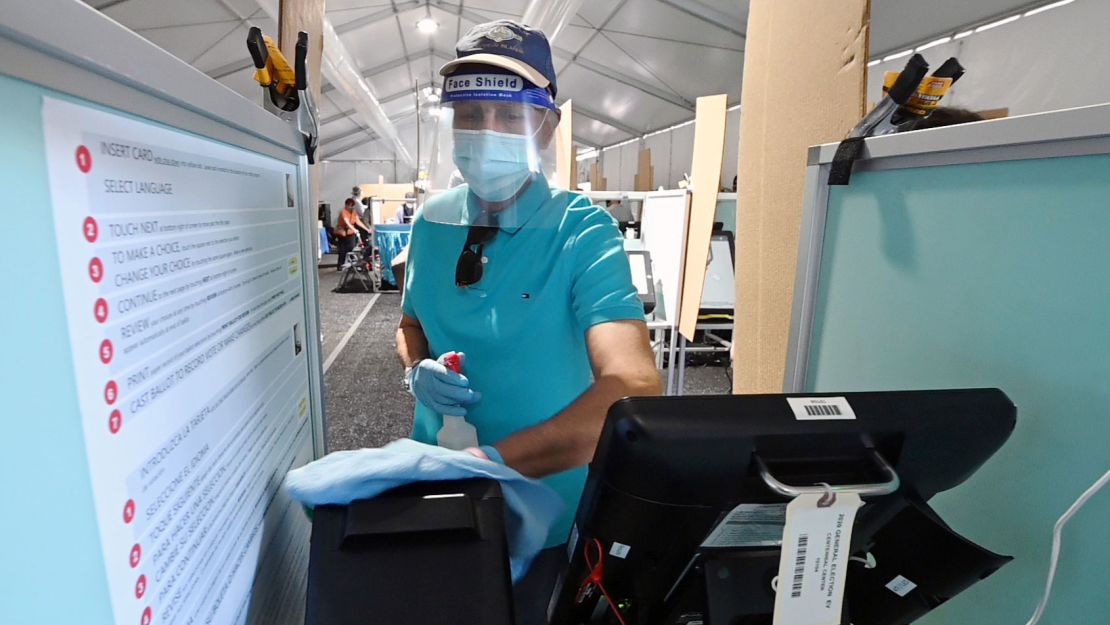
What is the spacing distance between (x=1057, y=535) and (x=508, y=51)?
0.94m

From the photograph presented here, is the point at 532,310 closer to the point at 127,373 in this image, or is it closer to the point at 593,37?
the point at 127,373

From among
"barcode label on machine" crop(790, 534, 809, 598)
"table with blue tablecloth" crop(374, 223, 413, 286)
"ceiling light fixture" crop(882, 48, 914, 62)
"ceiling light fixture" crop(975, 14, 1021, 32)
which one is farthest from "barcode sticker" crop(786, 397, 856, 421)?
"ceiling light fixture" crop(882, 48, 914, 62)

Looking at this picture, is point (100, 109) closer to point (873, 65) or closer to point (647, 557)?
point (647, 557)

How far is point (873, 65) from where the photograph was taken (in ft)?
19.2

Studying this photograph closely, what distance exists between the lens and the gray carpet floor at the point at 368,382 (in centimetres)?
278

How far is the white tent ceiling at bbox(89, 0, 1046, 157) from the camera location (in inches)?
206

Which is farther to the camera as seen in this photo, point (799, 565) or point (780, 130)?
point (780, 130)

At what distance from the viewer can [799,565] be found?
442 millimetres

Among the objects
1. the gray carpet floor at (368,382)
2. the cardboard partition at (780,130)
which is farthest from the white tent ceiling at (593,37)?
the cardboard partition at (780,130)

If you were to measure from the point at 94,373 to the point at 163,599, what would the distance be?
0.17 meters

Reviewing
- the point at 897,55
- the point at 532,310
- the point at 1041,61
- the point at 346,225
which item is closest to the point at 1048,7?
the point at 1041,61

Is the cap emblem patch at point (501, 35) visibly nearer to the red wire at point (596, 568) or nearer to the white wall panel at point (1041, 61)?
the red wire at point (596, 568)

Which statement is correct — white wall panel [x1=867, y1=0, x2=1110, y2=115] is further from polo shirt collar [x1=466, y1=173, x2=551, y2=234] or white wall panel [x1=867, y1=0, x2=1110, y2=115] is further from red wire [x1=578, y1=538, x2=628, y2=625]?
red wire [x1=578, y1=538, x2=628, y2=625]

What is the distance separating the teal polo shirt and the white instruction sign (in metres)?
0.39
